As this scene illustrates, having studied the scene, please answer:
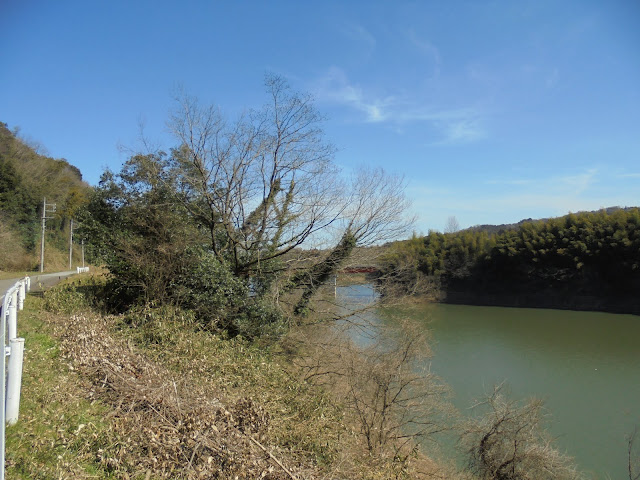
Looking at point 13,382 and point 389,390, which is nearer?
point 13,382

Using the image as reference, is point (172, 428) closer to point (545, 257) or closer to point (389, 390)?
point (389, 390)

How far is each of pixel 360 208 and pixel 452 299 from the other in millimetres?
26765

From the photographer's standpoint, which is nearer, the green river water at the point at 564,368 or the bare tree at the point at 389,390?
the bare tree at the point at 389,390

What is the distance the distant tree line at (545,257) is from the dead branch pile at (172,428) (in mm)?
25056

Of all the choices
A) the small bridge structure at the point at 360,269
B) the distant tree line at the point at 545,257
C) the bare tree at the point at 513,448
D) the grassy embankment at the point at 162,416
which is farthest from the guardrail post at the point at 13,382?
the distant tree line at the point at 545,257

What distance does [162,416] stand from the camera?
4469 millimetres

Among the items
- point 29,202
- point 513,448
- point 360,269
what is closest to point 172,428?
point 513,448

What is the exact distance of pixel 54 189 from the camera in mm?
35875

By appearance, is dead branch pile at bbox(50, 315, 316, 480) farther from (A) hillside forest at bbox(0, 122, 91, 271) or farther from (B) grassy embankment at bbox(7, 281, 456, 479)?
(A) hillside forest at bbox(0, 122, 91, 271)

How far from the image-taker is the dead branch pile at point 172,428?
3799 millimetres

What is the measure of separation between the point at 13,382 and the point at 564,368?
1742 centimetres

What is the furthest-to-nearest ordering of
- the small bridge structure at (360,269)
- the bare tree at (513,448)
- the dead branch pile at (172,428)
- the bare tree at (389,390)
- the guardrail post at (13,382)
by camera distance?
the small bridge structure at (360,269) < the bare tree at (389,390) < the bare tree at (513,448) < the dead branch pile at (172,428) < the guardrail post at (13,382)

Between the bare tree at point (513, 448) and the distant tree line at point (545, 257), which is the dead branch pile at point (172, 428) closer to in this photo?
the bare tree at point (513, 448)

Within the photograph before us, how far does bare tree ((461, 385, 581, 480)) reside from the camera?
8.20 m
